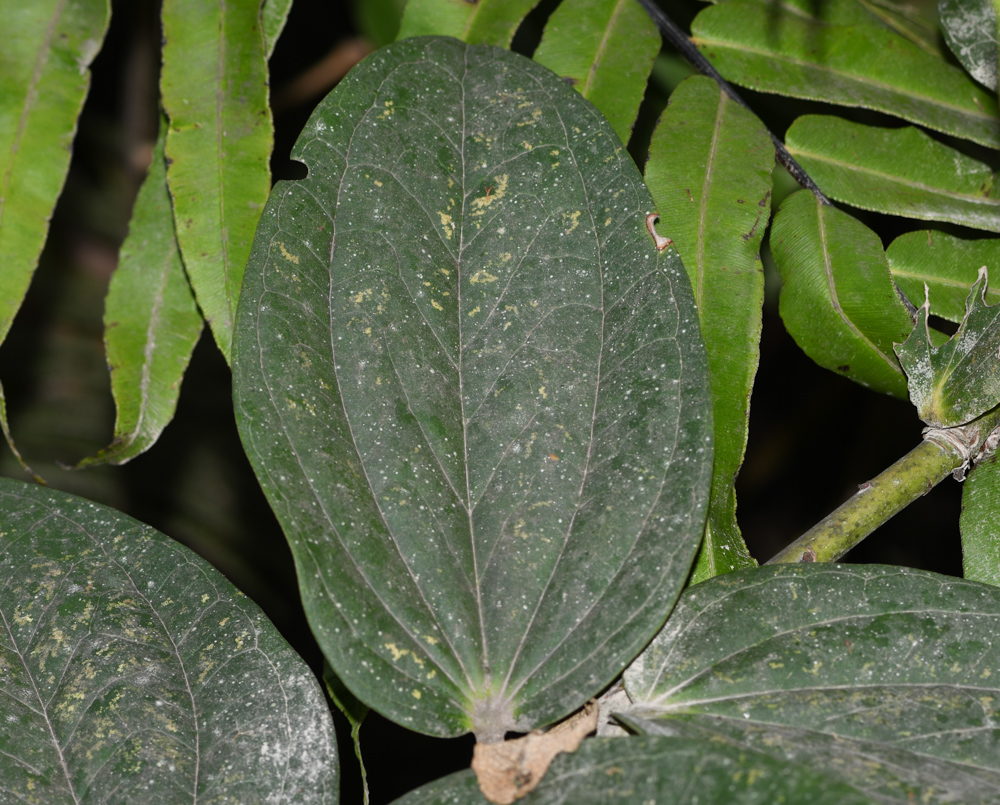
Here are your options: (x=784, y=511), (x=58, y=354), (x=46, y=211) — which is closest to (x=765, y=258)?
(x=784, y=511)

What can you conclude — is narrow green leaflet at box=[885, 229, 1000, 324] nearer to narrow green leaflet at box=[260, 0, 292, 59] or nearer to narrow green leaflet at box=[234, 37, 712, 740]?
narrow green leaflet at box=[234, 37, 712, 740]

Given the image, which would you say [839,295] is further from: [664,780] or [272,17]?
[272,17]

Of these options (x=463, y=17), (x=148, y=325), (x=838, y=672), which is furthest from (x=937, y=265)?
(x=148, y=325)

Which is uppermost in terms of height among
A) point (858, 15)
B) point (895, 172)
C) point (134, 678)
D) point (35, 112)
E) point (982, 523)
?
point (858, 15)

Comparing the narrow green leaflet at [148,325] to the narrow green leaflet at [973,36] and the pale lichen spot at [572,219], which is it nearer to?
the pale lichen spot at [572,219]

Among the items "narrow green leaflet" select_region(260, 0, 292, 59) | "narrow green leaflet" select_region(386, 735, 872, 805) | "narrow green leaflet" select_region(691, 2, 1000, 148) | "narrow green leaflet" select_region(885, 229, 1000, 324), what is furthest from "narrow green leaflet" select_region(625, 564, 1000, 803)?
"narrow green leaflet" select_region(260, 0, 292, 59)

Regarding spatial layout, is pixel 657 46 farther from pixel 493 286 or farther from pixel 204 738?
pixel 204 738
